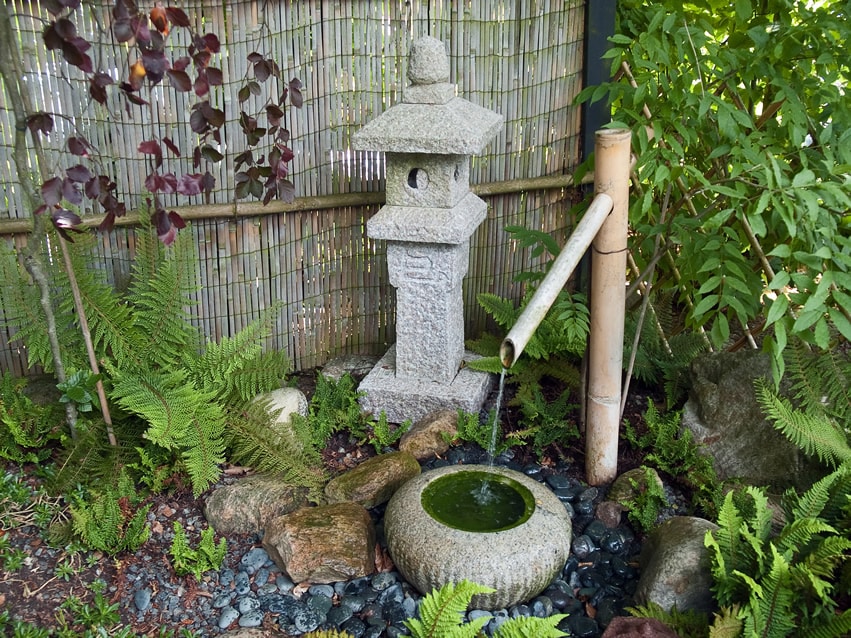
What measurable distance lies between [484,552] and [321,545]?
66cm

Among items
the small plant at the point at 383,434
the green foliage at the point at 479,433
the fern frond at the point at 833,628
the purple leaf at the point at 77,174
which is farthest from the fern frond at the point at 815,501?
the purple leaf at the point at 77,174

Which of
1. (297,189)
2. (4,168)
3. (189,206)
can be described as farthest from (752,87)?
(4,168)

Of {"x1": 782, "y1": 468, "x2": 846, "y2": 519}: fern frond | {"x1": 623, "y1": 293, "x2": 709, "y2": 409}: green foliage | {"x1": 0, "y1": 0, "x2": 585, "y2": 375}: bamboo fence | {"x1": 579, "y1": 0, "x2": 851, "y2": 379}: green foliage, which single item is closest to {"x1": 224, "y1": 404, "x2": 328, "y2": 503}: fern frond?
{"x1": 0, "y1": 0, "x2": 585, "y2": 375}: bamboo fence

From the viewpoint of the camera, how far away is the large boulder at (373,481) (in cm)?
372

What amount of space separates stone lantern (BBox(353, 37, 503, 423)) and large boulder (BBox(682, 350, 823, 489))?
41.5 inches

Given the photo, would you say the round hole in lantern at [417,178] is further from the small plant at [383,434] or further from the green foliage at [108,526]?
the green foliage at [108,526]

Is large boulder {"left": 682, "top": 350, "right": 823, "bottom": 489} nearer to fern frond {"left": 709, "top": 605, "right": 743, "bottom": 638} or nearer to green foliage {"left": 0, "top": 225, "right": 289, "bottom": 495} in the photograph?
fern frond {"left": 709, "top": 605, "right": 743, "bottom": 638}

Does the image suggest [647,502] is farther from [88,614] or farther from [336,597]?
[88,614]

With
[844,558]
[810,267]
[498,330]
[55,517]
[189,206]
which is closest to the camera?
[844,558]

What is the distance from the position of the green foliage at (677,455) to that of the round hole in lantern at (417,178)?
146 centimetres

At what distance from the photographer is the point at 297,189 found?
4461 millimetres

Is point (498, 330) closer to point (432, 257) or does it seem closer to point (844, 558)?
point (432, 257)

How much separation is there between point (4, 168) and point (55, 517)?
64.8 inches

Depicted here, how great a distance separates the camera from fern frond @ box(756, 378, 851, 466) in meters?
3.32
